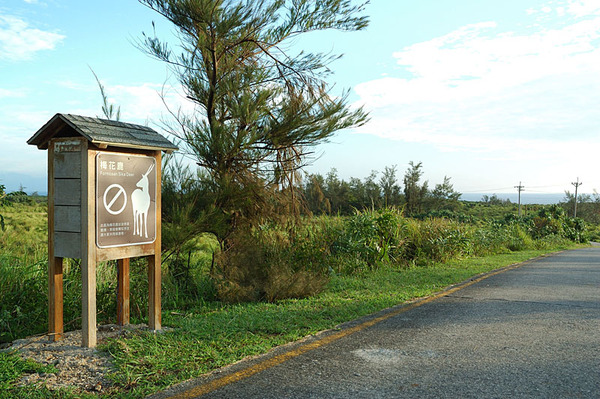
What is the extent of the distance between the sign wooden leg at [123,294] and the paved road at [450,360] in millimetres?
1988

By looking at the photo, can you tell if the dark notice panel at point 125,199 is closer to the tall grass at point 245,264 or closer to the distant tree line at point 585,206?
the tall grass at point 245,264

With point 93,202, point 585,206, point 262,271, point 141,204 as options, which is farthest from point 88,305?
point 585,206

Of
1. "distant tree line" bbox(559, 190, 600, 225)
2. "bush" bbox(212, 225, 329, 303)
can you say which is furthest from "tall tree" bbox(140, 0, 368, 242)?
"distant tree line" bbox(559, 190, 600, 225)

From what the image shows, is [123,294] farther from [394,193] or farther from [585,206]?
[585,206]

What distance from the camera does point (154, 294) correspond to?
524 cm

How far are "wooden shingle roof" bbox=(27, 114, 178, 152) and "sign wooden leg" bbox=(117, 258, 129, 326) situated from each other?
1397mm

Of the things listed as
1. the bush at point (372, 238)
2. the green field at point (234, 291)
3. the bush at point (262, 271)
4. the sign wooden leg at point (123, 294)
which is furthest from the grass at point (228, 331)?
the bush at point (372, 238)

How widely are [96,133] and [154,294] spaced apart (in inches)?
73.9

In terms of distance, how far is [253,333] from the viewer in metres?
5.05

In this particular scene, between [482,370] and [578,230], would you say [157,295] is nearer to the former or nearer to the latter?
[482,370]

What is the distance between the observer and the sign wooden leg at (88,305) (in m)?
4.49

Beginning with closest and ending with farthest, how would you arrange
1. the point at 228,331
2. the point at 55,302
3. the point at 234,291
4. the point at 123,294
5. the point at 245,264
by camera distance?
the point at 55,302 < the point at 228,331 < the point at 123,294 < the point at 234,291 < the point at 245,264

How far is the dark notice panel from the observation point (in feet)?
15.6

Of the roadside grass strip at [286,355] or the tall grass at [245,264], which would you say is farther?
the tall grass at [245,264]
